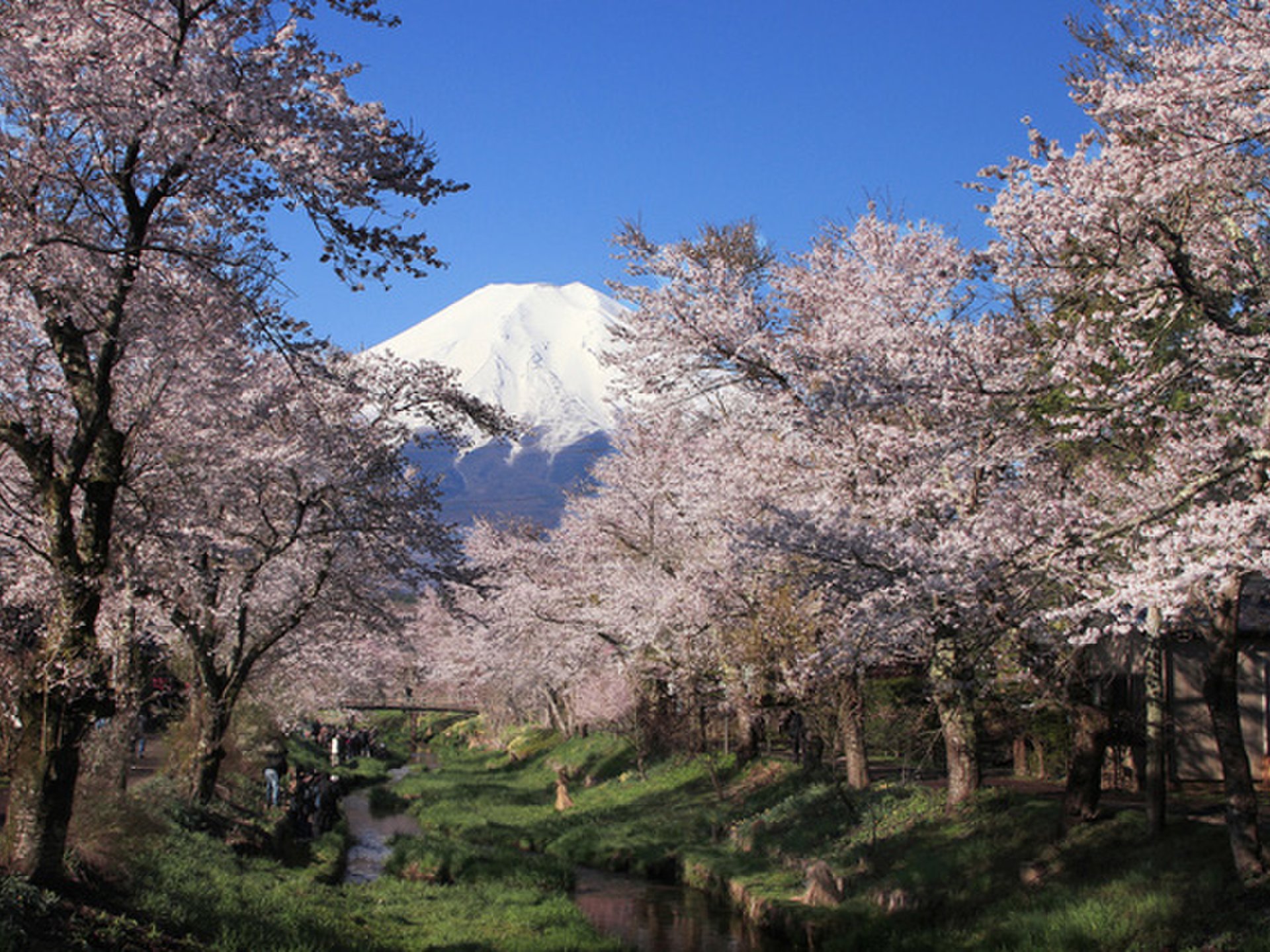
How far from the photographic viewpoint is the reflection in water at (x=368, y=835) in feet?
74.6

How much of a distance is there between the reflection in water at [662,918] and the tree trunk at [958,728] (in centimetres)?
353

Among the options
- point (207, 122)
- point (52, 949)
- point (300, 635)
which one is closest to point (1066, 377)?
point (207, 122)

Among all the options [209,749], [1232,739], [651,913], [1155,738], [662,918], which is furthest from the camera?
[651,913]

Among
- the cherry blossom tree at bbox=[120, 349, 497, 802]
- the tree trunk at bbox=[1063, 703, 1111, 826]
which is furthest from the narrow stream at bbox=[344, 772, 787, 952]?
the cherry blossom tree at bbox=[120, 349, 497, 802]

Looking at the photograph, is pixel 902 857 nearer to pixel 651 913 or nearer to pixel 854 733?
pixel 854 733

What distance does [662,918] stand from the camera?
18.7 meters

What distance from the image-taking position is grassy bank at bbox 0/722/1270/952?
1087cm

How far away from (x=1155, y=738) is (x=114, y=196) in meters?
12.0

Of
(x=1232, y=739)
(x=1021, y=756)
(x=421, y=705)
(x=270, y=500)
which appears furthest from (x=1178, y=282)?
(x=421, y=705)

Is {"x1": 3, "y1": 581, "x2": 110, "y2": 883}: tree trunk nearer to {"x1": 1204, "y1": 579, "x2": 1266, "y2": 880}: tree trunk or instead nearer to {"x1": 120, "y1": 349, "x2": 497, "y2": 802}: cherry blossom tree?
{"x1": 120, "y1": 349, "x2": 497, "y2": 802}: cherry blossom tree

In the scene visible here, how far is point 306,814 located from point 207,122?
64.5 ft

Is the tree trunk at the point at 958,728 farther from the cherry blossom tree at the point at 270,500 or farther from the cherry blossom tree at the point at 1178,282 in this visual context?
the cherry blossom tree at the point at 270,500

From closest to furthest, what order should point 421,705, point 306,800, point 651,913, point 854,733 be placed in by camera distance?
point 651,913
point 854,733
point 306,800
point 421,705

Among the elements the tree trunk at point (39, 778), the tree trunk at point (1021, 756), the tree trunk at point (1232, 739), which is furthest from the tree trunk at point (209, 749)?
the tree trunk at point (1021, 756)
